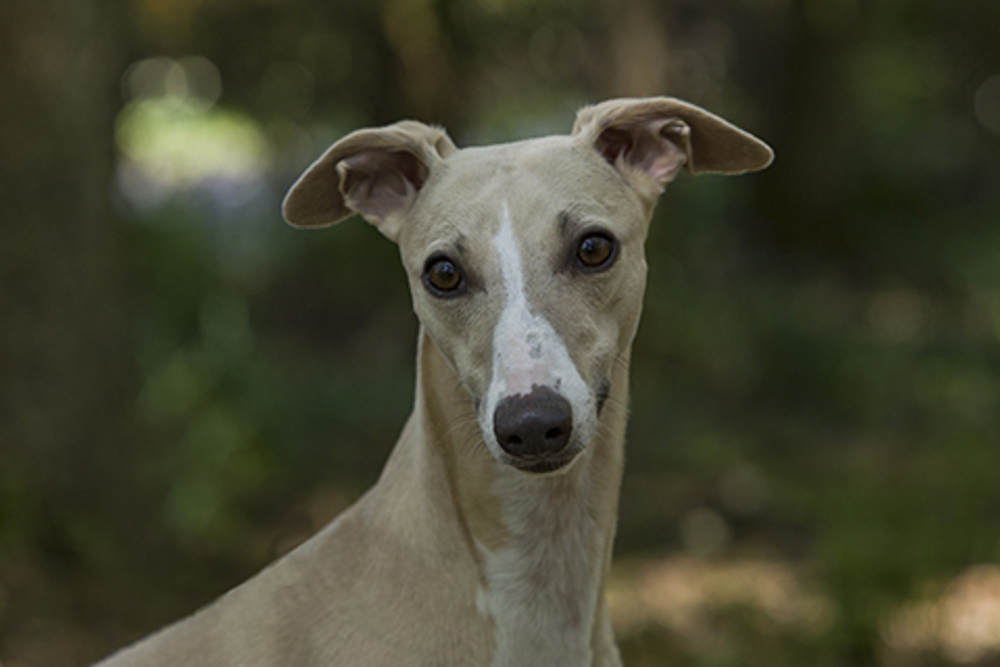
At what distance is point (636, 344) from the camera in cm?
927

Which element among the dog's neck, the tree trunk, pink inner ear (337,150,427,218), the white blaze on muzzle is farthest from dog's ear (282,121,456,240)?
the tree trunk

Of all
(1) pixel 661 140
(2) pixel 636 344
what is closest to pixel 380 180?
(1) pixel 661 140

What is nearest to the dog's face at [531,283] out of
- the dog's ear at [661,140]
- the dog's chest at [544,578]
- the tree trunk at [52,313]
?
the dog's ear at [661,140]

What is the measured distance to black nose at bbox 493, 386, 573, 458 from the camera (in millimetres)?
2381

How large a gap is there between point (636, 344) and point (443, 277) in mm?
6634

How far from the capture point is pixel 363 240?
1088 cm

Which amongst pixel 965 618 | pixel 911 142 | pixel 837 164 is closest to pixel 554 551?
pixel 965 618

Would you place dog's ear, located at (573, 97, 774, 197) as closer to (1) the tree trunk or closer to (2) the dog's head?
(2) the dog's head

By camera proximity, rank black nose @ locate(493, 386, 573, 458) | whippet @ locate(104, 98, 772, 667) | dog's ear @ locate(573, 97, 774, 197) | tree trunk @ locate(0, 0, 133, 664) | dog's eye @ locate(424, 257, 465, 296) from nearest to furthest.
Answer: black nose @ locate(493, 386, 573, 458), whippet @ locate(104, 98, 772, 667), dog's eye @ locate(424, 257, 465, 296), dog's ear @ locate(573, 97, 774, 197), tree trunk @ locate(0, 0, 133, 664)

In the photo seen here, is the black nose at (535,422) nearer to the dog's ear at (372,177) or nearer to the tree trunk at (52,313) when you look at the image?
the dog's ear at (372,177)

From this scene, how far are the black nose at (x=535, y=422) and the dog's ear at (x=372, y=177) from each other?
88cm

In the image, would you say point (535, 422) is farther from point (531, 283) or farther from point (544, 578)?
point (544, 578)

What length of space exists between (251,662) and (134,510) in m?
3.14

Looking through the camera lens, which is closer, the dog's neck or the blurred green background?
the dog's neck
